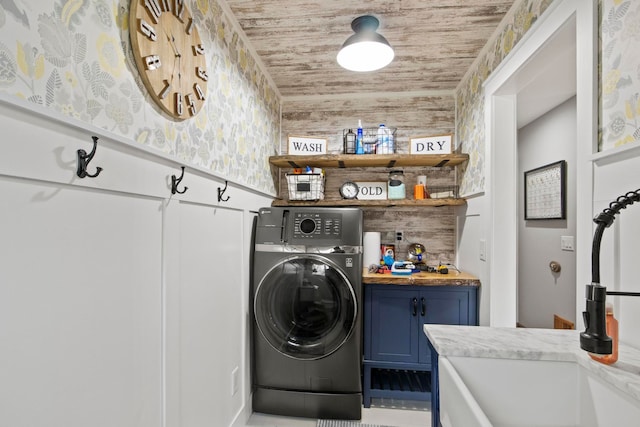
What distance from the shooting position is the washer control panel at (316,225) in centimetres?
200

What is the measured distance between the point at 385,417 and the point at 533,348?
1.50 meters

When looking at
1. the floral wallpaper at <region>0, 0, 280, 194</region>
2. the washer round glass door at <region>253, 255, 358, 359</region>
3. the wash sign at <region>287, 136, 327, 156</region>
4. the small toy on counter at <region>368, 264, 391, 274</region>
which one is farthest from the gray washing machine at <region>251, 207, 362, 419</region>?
the wash sign at <region>287, 136, 327, 156</region>

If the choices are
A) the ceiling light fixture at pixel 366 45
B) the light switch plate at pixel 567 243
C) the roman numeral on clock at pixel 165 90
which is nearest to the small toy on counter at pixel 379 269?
the ceiling light fixture at pixel 366 45

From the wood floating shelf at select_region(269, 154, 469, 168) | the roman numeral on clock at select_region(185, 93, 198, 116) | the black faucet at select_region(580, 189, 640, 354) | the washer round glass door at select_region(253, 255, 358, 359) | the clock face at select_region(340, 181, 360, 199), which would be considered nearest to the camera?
the black faucet at select_region(580, 189, 640, 354)

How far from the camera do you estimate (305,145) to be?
2707 millimetres

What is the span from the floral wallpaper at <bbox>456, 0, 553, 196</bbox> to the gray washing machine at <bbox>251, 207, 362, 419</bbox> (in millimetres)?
1035

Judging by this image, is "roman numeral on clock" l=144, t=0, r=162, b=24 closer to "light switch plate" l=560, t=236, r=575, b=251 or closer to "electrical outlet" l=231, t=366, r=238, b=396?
"electrical outlet" l=231, t=366, r=238, b=396

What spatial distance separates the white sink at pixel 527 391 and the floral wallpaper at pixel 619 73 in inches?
29.4

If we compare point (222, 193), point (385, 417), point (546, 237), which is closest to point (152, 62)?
point (222, 193)

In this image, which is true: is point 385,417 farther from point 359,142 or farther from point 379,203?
point 359,142

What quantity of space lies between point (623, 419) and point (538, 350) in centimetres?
22

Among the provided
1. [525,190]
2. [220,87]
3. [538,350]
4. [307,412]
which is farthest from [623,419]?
[525,190]

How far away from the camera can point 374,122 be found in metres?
2.80

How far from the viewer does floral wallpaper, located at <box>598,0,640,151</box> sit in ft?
3.00
